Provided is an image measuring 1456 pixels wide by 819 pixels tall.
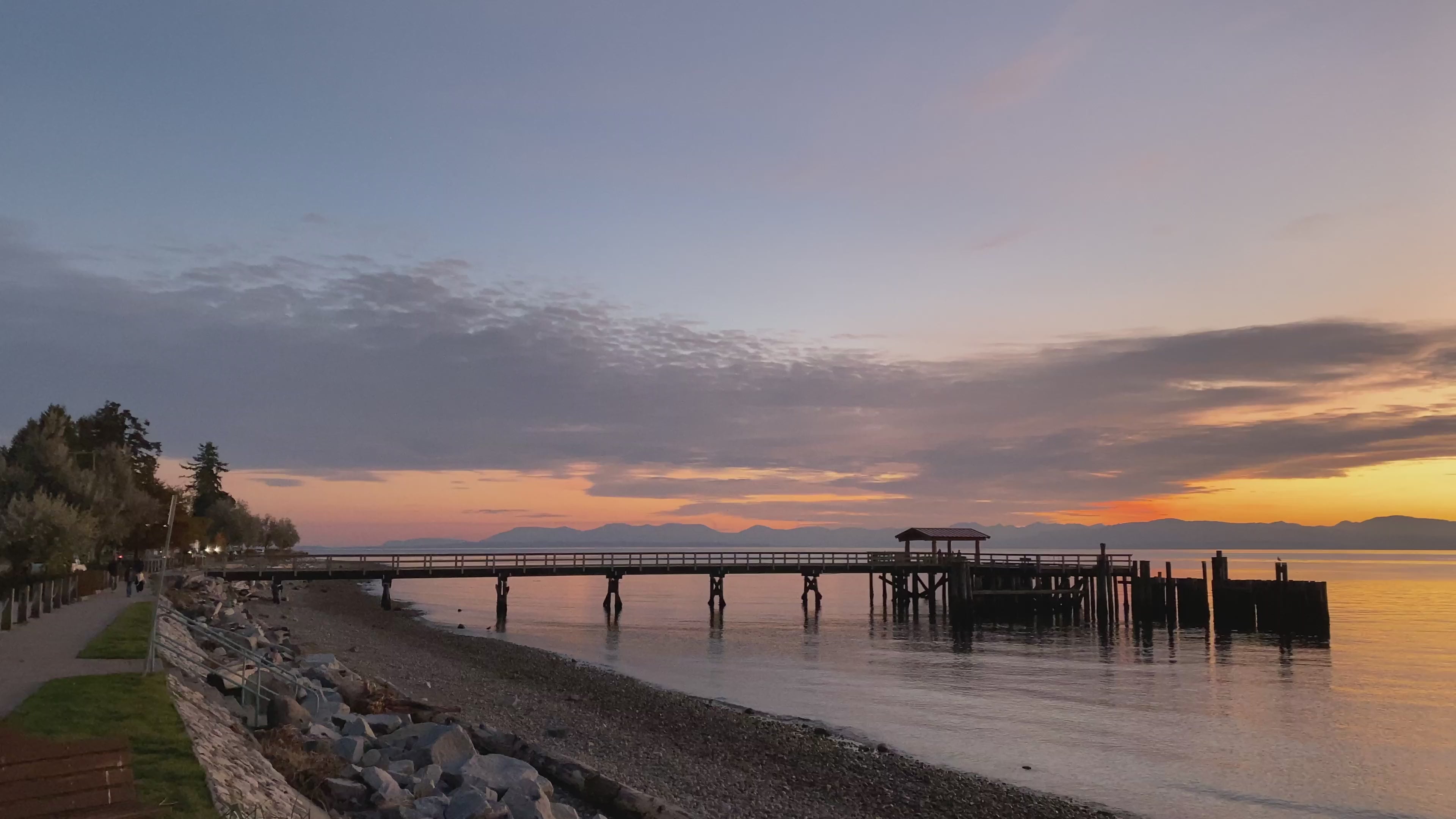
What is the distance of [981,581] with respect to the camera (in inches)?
2766

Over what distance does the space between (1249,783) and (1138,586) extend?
141ft

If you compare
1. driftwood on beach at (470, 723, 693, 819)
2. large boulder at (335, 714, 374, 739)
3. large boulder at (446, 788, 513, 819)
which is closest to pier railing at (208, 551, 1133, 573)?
driftwood on beach at (470, 723, 693, 819)

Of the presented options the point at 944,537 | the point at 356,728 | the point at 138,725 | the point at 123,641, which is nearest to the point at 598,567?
the point at 944,537

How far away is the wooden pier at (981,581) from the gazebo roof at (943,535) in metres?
0.19

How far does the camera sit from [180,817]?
8.72m

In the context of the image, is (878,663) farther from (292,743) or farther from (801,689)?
(292,743)

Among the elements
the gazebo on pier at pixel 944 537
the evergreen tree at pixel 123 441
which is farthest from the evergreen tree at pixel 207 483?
the gazebo on pier at pixel 944 537

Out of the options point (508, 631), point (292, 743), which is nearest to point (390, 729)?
point (292, 743)

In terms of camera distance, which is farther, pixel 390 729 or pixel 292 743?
pixel 390 729

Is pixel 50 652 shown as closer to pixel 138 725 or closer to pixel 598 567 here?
pixel 138 725

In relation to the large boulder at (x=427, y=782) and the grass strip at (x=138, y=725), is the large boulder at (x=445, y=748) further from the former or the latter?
the grass strip at (x=138, y=725)

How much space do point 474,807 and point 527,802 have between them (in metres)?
1.02

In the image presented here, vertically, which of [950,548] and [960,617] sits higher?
[950,548]

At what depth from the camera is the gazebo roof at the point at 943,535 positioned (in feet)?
212
